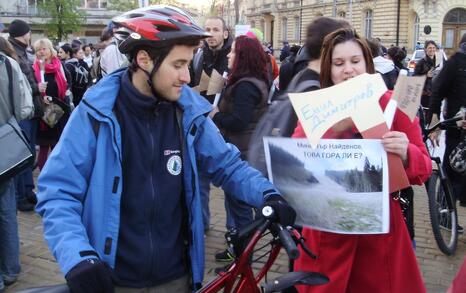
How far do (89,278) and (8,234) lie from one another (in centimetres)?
302

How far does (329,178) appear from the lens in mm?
2119

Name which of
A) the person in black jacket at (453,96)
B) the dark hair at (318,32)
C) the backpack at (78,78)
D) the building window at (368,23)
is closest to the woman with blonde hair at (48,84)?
the backpack at (78,78)

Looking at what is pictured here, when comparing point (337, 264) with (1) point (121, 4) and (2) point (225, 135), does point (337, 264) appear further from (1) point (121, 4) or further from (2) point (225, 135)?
(1) point (121, 4)

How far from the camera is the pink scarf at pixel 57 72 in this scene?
730 centimetres

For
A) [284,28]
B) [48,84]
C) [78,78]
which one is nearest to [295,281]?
[48,84]

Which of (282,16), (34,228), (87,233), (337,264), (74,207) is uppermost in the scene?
(282,16)

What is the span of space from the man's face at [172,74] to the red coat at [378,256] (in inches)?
24.1

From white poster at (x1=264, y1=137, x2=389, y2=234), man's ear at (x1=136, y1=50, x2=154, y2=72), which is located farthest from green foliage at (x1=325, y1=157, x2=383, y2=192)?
man's ear at (x1=136, y1=50, x2=154, y2=72)

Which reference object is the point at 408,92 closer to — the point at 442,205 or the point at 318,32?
the point at 318,32

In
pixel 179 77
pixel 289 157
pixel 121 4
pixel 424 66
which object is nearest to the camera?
pixel 179 77

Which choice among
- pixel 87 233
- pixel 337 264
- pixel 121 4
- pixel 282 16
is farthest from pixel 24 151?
pixel 282 16

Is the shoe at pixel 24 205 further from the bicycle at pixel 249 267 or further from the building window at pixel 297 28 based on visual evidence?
the building window at pixel 297 28

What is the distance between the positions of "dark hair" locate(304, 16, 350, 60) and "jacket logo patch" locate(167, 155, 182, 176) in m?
1.79

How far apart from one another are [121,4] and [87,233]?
58.8 m
